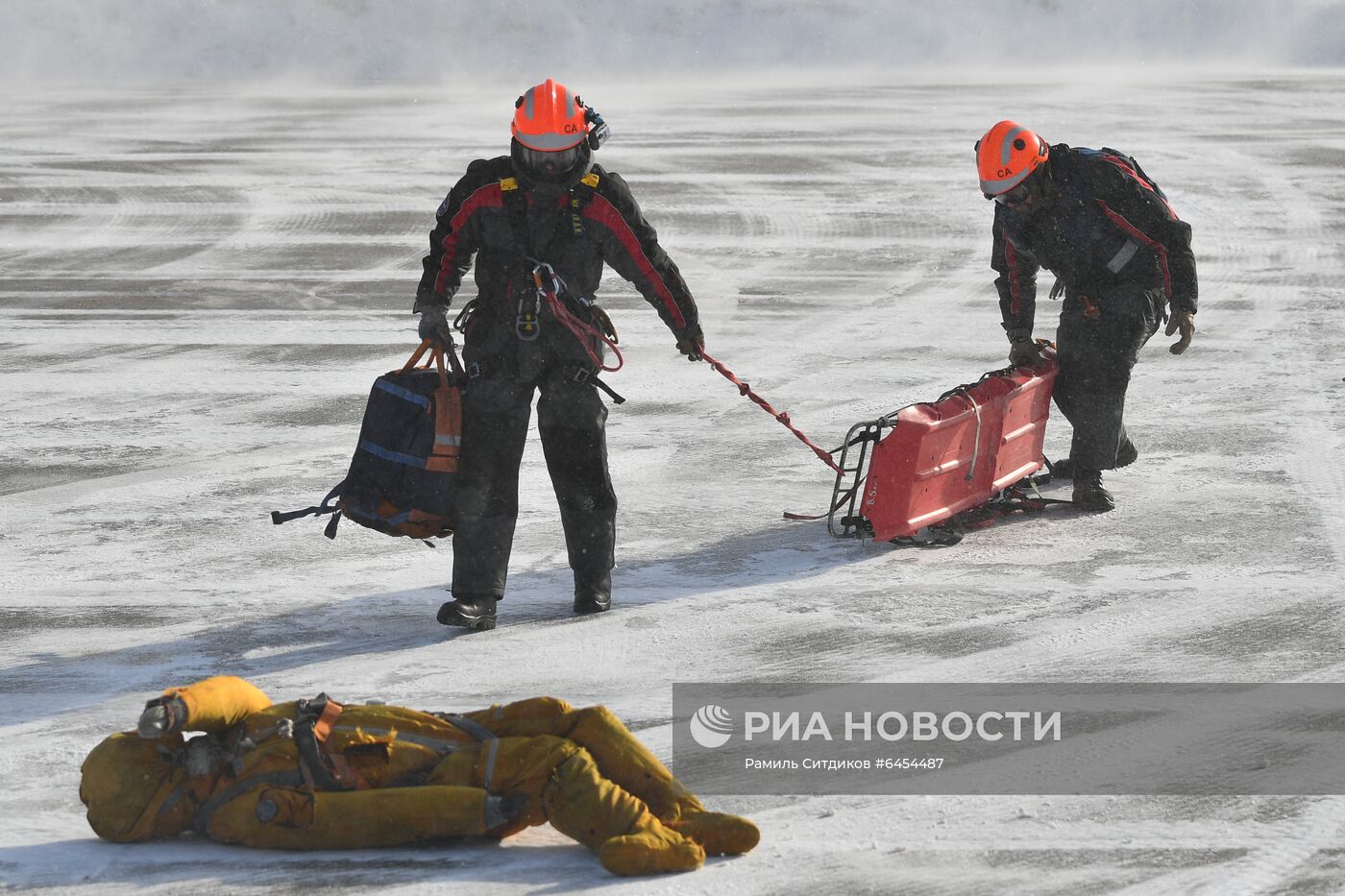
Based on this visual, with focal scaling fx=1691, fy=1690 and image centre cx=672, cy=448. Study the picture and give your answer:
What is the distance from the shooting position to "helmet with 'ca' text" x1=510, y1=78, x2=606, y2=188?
5.57m

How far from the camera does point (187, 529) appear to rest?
7.00m

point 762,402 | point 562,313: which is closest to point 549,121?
point 562,313

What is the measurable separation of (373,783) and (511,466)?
1833mm

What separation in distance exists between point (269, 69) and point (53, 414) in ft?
63.2

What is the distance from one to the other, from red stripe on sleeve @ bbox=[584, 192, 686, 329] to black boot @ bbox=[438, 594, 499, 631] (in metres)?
1.25

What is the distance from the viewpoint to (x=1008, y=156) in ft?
22.0

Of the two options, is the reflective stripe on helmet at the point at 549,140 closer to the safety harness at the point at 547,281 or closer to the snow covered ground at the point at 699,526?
the safety harness at the point at 547,281

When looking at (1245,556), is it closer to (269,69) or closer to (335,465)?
(335,465)

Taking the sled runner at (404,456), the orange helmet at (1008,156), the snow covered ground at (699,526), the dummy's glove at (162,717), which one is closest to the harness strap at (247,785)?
the snow covered ground at (699,526)

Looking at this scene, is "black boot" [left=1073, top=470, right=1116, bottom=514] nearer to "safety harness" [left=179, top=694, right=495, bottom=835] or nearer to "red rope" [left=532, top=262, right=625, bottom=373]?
"red rope" [left=532, top=262, right=625, bottom=373]

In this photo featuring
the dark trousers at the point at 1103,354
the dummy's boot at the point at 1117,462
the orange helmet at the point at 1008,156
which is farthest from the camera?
the dummy's boot at the point at 1117,462

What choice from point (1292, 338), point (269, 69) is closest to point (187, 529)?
point (1292, 338)

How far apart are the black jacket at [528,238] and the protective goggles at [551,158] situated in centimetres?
8

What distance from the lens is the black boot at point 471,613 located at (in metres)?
5.85
